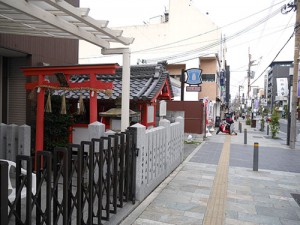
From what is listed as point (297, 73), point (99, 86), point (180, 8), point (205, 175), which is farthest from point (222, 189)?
point (180, 8)

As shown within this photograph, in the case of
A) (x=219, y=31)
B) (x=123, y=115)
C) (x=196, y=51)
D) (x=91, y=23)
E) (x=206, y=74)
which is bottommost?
(x=123, y=115)

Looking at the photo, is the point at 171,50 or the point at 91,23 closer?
the point at 91,23

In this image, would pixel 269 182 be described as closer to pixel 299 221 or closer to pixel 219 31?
pixel 299 221

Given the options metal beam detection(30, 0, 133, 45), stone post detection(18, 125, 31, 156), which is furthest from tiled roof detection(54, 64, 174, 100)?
stone post detection(18, 125, 31, 156)

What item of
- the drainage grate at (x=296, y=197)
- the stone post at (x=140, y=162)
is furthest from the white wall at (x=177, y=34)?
the stone post at (x=140, y=162)

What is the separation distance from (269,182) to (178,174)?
268 cm

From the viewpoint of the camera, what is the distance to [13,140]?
21.5ft

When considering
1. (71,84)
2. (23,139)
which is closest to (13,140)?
(23,139)

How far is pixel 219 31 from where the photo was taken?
2852cm

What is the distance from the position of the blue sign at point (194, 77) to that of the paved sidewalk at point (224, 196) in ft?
32.5

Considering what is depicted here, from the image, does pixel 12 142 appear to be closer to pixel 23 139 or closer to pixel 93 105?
pixel 23 139

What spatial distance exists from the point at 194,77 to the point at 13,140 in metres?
15.1

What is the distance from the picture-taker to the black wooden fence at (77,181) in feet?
9.15

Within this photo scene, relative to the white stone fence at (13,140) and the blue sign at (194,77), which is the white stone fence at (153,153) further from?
the blue sign at (194,77)
